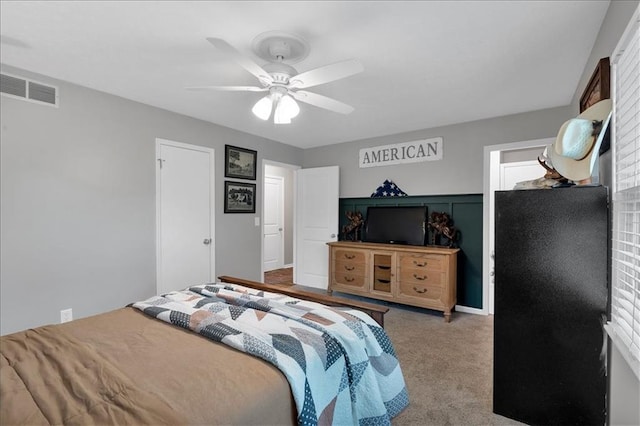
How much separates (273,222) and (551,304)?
18.6 ft

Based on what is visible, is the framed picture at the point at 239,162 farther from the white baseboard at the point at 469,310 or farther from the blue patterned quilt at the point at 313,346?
the white baseboard at the point at 469,310

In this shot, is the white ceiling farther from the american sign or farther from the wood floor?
the wood floor

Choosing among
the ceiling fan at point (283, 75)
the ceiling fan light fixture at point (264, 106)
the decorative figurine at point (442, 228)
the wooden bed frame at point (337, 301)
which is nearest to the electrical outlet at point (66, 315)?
the wooden bed frame at point (337, 301)

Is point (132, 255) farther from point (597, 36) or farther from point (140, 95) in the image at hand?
point (597, 36)

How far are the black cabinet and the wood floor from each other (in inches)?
160

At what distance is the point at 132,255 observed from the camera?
321 centimetres

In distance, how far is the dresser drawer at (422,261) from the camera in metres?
3.65

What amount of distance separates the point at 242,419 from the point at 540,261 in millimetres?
1735

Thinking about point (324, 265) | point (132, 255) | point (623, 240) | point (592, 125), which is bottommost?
point (324, 265)

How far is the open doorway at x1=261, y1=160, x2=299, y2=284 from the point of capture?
6762 millimetres

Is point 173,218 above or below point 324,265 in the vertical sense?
above

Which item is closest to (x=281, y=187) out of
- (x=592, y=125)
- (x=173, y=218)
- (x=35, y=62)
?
(x=173, y=218)

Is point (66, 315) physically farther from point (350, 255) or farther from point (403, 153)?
point (403, 153)

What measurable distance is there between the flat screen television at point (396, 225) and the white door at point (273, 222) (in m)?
2.76
